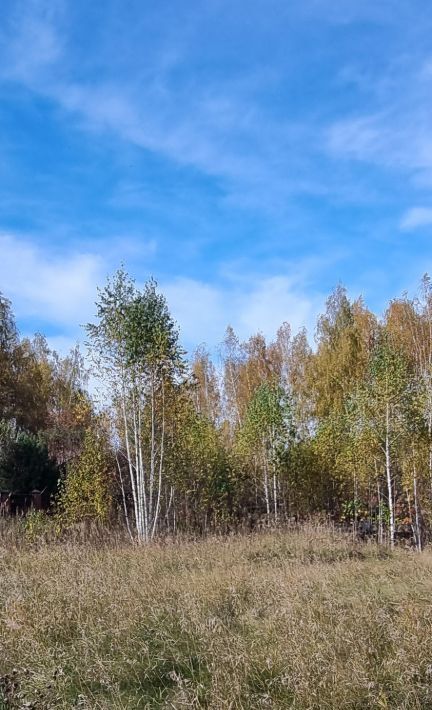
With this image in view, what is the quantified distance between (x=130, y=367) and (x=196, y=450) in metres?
3.55

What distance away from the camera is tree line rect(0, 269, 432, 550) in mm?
11258

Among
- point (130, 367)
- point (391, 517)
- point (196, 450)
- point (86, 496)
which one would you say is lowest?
point (391, 517)

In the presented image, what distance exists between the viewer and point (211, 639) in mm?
3852

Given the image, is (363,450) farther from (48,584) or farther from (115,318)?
(48,584)

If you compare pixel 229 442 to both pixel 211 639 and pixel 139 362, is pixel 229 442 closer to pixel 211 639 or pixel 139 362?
pixel 139 362

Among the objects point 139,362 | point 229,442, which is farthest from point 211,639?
point 229,442

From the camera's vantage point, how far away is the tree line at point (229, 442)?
36.9 feet

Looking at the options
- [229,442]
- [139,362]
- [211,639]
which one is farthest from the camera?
[229,442]

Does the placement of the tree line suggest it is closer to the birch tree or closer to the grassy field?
the birch tree

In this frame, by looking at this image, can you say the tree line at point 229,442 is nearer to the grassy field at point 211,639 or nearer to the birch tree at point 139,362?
the birch tree at point 139,362

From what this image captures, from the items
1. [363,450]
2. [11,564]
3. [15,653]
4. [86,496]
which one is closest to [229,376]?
[363,450]

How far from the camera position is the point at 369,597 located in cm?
480

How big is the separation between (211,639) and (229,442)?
567 inches

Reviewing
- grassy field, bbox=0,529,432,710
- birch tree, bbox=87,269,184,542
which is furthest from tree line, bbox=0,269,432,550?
grassy field, bbox=0,529,432,710
